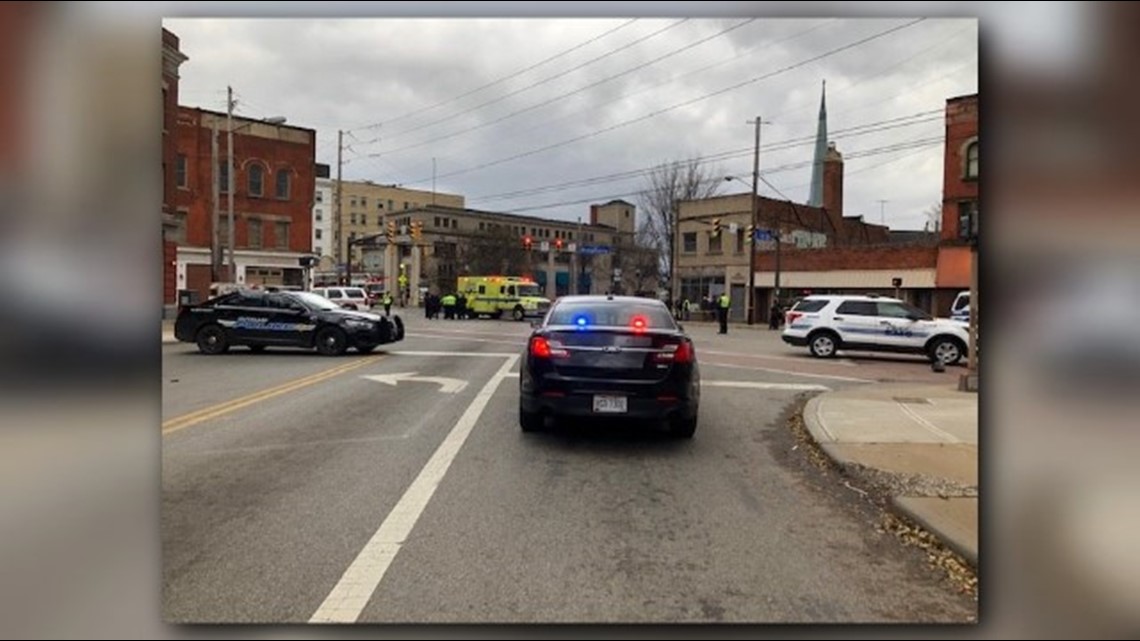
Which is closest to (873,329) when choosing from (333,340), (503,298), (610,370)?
(333,340)

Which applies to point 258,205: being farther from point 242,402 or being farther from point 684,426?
point 684,426

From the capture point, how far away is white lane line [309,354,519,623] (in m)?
4.09

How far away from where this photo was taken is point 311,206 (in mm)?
49062

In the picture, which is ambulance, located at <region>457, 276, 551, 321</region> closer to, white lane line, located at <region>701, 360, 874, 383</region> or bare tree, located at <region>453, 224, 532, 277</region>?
white lane line, located at <region>701, 360, 874, 383</region>

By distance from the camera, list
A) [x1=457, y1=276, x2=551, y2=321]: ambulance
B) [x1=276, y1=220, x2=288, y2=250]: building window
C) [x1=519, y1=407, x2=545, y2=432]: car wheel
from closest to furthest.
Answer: [x1=519, y1=407, x2=545, y2=432]: car wheel < [x1=457, y1=276, x2=551, y2=321]: ambulance < [x1=276, y1=220, x2=288, y2=250]: building window

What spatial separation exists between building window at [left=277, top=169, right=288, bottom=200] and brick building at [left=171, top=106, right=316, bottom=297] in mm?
49

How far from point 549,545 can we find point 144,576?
2.24 metres

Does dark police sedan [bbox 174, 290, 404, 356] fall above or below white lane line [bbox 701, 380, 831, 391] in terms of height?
above

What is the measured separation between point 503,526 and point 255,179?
44.5 metres

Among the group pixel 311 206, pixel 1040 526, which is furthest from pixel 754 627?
pixel 311 206

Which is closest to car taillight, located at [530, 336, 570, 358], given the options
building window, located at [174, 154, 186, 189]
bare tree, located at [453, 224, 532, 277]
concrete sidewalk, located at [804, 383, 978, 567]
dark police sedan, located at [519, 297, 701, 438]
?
dark police sedan, located at [519, 297, 701, 438]

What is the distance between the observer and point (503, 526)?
550 centimetres

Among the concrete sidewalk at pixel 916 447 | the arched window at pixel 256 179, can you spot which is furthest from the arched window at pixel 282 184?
A: the concrete sidewalk at pixel 916 447

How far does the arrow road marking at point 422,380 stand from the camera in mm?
12734
